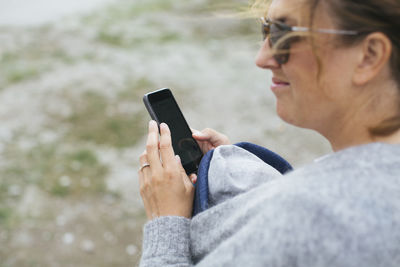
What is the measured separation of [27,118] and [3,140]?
0.49 metres

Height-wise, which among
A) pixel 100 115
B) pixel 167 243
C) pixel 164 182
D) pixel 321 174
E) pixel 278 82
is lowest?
pixel 100 115

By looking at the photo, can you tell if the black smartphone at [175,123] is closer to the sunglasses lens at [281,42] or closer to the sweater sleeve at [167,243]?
the sweater sleeve at [167,243]

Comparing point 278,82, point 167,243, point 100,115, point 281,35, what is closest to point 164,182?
point 167,243

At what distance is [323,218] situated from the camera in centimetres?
94

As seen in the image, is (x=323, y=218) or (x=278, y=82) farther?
(x=278, y=82)

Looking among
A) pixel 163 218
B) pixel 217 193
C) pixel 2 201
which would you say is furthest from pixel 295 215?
pixel 2 201

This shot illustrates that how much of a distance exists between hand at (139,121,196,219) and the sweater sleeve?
41 mm

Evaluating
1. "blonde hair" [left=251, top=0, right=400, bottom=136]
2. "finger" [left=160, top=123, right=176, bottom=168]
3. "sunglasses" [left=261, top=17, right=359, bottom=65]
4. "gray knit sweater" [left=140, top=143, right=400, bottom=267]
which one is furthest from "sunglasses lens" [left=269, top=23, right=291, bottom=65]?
"finger" [left=160, top=123, right=176, bottom=168]

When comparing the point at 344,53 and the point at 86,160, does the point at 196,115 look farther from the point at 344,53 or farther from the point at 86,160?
the point at 344,53

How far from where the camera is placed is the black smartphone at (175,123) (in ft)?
5.37

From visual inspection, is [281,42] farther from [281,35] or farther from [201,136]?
[201,136]

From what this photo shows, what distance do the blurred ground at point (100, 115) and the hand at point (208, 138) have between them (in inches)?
18.5

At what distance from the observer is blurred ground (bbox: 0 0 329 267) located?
11.1 ft

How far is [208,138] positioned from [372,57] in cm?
81
